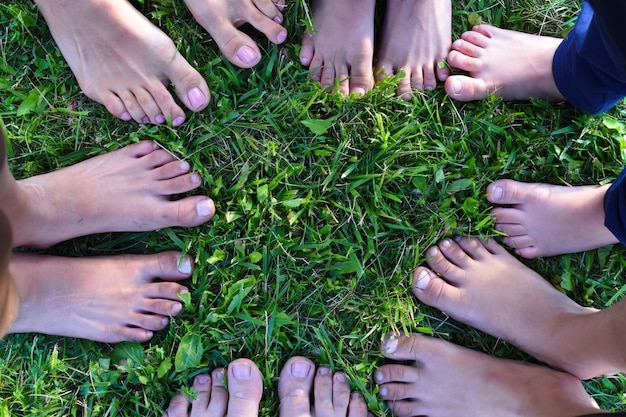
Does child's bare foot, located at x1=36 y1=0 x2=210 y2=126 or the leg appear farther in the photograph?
child's bare foot, located at x1=36 y1=0 x2=210 y2=126

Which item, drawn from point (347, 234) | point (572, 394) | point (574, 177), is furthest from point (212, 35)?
point (572, 394)

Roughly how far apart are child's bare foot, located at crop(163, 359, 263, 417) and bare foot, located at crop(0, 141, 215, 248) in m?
0.46

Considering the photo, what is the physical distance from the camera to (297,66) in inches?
64.4

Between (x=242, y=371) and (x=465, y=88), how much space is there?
109cm

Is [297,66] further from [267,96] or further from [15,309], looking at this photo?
[15,309]

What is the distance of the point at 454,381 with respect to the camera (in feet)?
5.26

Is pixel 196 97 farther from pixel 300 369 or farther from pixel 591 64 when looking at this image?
pixel 591 64

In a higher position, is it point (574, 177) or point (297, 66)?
point (297, 66)

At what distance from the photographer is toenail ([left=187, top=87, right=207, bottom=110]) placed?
156 cm

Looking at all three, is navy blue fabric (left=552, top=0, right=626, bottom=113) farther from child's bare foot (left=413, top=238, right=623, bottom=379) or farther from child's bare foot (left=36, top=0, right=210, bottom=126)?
child's bare foot (left=36, top=0, right=210, bottom=126)

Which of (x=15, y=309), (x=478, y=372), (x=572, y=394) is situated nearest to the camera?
(x=15, y=309)

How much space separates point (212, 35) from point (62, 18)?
0.43 meters

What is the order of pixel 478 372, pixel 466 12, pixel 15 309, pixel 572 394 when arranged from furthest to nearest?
1. pixel 466 12
2. pixel 478 372
3. pixel 572 394
4. pixel 15 309

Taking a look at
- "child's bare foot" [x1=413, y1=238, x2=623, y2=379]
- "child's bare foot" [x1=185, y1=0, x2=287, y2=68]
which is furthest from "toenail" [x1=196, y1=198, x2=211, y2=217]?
"child's bare foot" [x1=413, y1=238, x2=623, y2=379]
